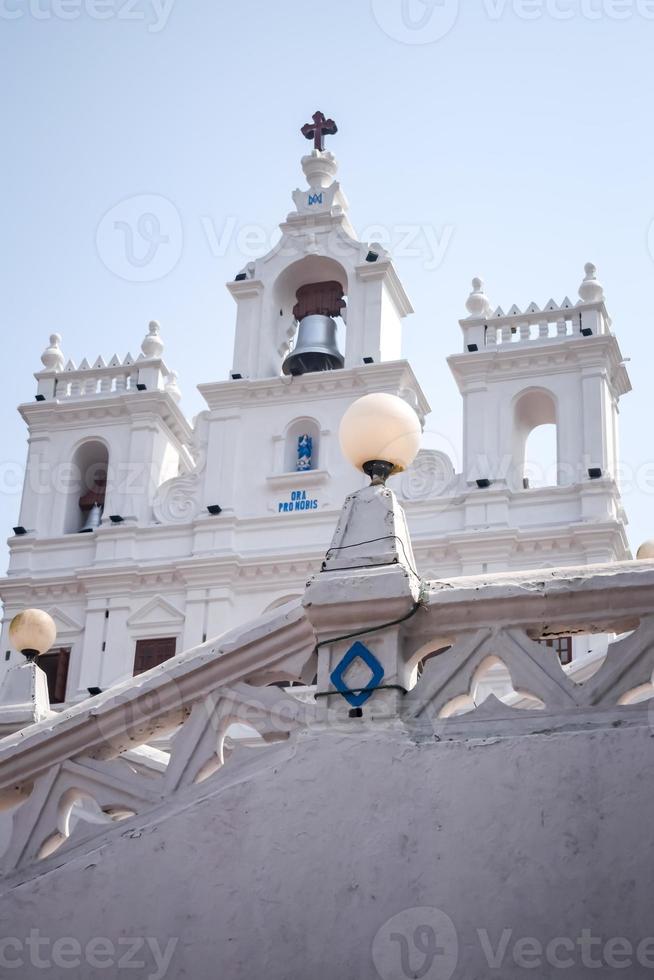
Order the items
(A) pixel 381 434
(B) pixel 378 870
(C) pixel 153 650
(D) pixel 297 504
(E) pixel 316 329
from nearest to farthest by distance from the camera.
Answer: (B) pixel 378 870 → (A) pixel 381 434 → (C) pixel 153 650 → (D) pixel 297 504 → (E) pixel 316 329

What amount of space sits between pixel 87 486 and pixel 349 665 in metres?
22.4

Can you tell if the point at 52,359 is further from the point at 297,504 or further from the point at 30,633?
the point at 30,633

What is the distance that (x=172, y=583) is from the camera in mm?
25453

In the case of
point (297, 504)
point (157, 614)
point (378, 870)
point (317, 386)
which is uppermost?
point (317, 386)

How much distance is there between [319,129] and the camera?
2966 centimetres

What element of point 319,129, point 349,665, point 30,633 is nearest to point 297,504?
point 319,129

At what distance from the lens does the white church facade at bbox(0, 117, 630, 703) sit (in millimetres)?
24328

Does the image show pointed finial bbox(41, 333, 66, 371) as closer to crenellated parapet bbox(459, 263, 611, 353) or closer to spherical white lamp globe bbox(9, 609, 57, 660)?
crenellated parapet bbox(459, 263, 611, 353)

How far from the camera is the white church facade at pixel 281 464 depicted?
24.3m

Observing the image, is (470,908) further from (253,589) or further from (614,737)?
(253,589)

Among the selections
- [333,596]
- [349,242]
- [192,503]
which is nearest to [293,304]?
[349,242]

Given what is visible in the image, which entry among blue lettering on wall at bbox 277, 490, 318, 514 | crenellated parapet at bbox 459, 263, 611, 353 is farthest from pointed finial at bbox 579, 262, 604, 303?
blue lettering on wall at bbox 277, 490, 318, 514

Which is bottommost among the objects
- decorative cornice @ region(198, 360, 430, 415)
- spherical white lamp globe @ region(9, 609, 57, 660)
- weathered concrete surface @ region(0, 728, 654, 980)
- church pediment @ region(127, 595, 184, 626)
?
weathered concrete surface @ region(0, 728, 654, 980)

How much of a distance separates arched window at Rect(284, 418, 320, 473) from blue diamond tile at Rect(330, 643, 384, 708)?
1954 centimetres
